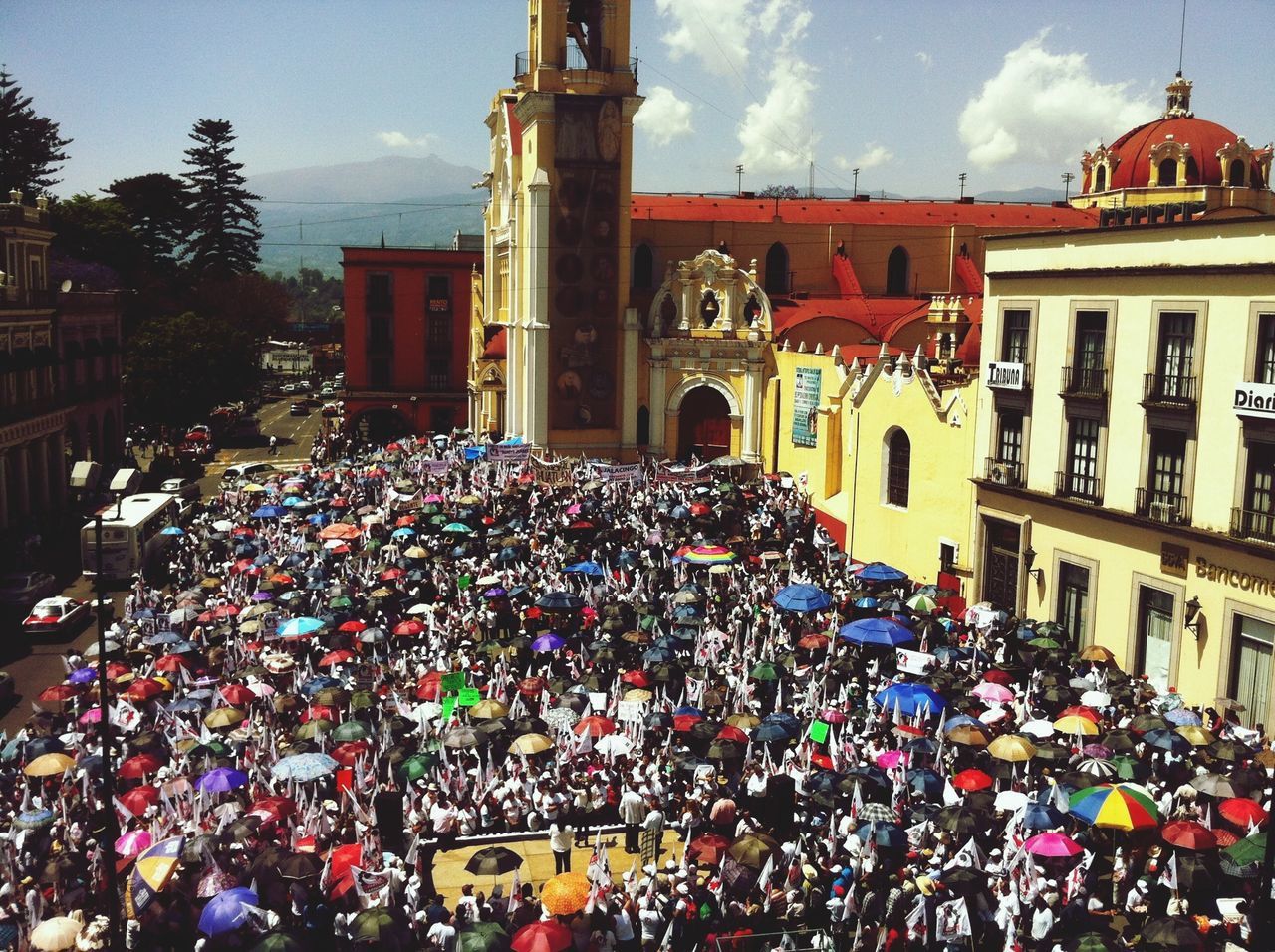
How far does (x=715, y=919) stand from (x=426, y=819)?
16.6 ft

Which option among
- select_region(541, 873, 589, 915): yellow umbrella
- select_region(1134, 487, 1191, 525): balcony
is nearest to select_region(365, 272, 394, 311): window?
select_region(1134, 487, 1191, 525): balcony

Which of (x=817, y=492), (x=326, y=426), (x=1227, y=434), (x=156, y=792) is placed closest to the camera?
(x=156, y=792)

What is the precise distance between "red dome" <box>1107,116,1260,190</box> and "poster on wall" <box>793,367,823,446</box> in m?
16.2

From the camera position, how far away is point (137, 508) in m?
40.5

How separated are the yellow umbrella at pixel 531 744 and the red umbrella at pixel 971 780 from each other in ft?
20.4

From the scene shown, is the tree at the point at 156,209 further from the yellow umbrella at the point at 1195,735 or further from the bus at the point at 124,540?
the yellow umbrella at the point at 1195,735

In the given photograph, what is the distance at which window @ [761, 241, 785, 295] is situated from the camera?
192 ft

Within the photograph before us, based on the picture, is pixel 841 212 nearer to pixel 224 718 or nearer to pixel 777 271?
pixel 777 271

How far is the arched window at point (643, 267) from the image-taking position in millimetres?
55625

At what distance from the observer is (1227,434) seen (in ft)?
83.7

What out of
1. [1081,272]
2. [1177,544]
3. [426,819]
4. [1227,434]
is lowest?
[426,819]

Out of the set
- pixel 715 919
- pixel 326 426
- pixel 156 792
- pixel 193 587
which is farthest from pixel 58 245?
pixel 715 919

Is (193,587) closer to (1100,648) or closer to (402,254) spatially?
(1100,648)

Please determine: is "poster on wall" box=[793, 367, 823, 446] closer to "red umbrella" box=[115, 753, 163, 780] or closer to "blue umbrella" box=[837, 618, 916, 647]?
"blue umbrella" box=[837, 618, 916, 647]
